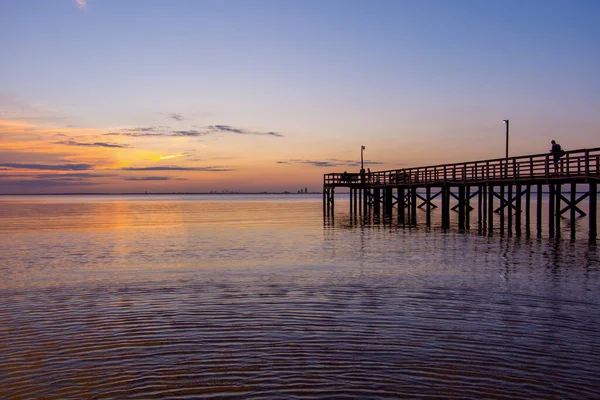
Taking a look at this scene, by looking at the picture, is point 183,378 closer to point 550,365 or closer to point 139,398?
point 139,398

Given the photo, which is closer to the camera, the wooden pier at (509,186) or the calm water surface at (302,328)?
the calm water surface at (302,328)

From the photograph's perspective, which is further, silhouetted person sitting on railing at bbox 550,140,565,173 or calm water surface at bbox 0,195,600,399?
silhouetted person sitting on railing at bbox 550,140,565,173

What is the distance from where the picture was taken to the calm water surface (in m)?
6.09

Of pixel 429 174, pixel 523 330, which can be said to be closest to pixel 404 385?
pixel 523 330

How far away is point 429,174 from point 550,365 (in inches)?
1423

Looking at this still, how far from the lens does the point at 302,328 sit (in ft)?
27.5

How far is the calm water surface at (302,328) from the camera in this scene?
6.09 metres

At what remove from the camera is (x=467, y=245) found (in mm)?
21078

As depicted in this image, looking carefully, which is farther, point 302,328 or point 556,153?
point 556,153

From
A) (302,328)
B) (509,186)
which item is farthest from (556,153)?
(302,328)

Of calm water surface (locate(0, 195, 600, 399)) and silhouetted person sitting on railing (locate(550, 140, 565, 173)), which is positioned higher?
silhouetted person sitting on railing (locate(550, 140, 565, 173))

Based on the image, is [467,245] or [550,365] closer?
[550,365]

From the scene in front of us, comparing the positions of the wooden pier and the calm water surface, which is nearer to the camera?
the calm water surface

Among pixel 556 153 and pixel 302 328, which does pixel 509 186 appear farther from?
pixel 302 328
